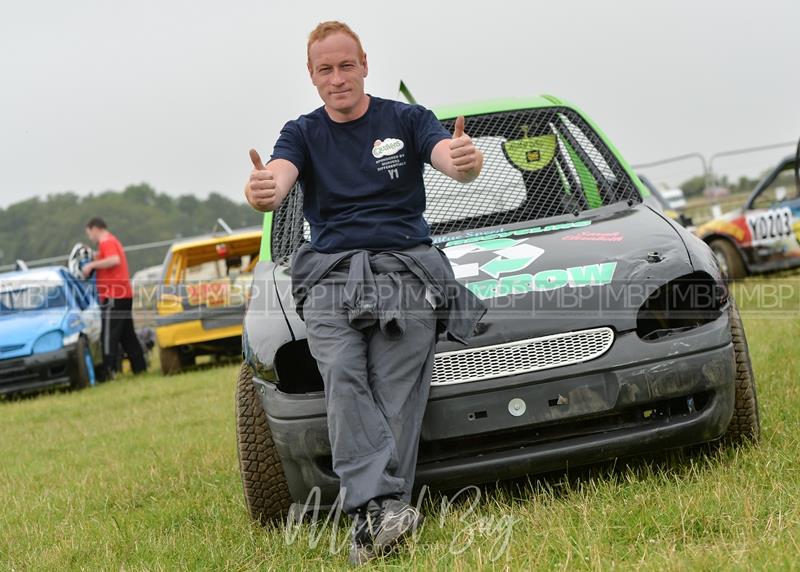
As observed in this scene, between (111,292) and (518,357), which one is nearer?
(518,357)

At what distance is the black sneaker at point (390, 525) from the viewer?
3.02 m

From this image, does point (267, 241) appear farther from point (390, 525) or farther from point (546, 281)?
point (390, 525)

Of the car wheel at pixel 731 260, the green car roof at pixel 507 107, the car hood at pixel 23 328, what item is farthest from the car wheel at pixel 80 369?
the car wheel at pixel 731 260

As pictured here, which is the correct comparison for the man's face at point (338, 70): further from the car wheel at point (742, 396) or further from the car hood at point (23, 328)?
the car hood at point (23, 328)

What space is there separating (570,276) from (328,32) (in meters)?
1.17

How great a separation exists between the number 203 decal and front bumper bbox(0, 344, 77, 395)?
862 cm

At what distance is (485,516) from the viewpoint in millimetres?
3309

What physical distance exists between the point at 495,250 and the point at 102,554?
1881mm

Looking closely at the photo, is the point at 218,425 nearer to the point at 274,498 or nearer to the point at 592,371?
the point at 274,498

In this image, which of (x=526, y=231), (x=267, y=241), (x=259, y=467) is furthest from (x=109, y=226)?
(x=259, y=467)

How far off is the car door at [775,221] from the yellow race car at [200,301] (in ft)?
21.0

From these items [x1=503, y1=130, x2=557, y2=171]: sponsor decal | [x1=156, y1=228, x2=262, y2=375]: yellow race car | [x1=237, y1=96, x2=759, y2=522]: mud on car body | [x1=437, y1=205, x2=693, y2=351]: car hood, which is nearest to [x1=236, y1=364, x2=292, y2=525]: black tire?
[x1=237, y1=96, x2=759, y2=522]: mud on car body

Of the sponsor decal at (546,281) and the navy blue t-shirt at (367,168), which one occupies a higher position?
the navy blue t-shirt at (367,168)

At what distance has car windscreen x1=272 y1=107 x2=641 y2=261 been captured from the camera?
4539mm
